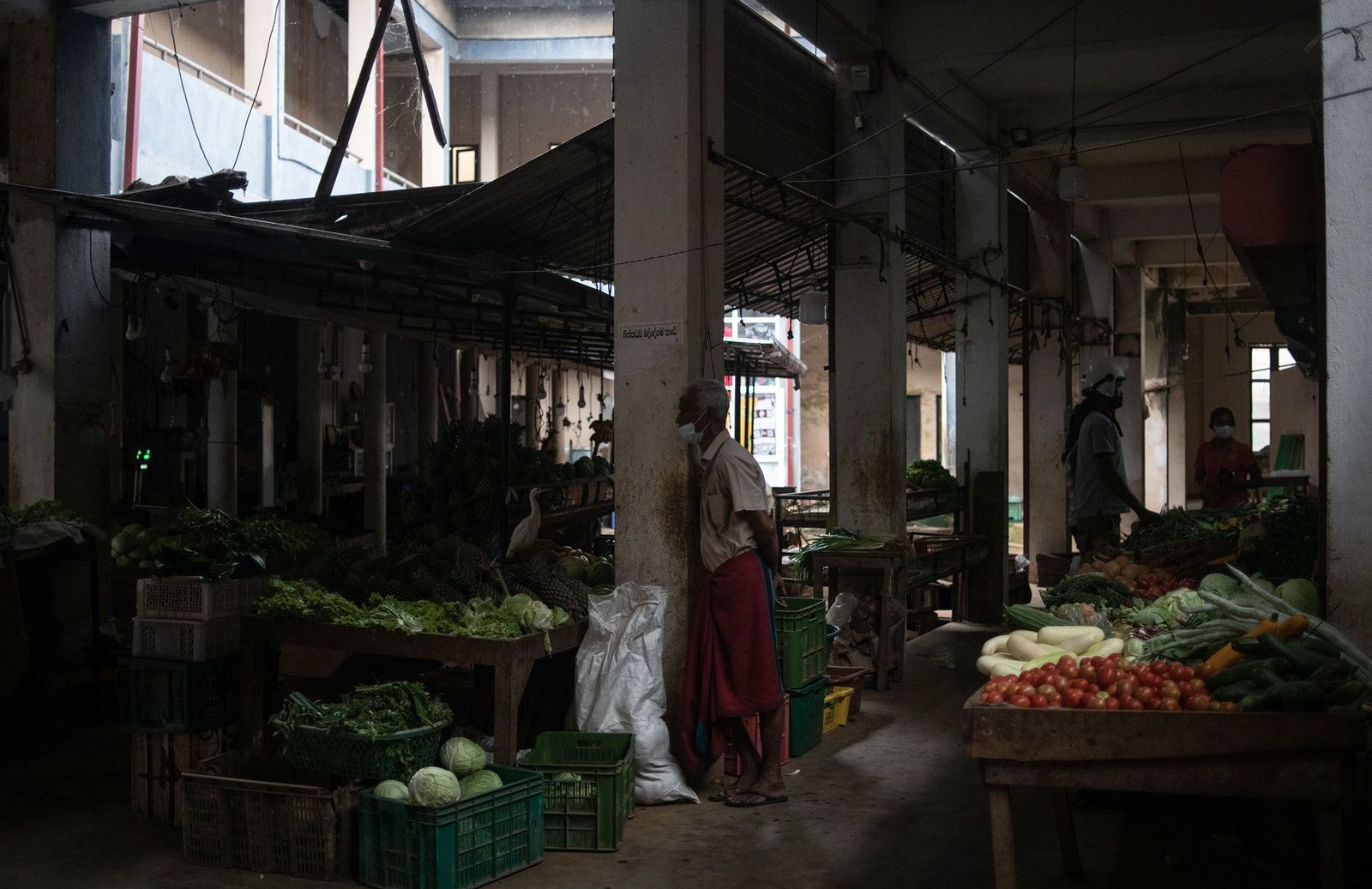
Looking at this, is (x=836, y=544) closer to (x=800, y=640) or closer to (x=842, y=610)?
(x=842, y=610)

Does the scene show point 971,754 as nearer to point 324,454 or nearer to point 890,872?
point 890,872

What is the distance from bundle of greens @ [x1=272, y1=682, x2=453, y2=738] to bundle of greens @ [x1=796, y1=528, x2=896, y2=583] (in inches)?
173

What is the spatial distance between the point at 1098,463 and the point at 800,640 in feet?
13.9

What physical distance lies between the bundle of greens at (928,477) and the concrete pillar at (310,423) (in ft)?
27.0

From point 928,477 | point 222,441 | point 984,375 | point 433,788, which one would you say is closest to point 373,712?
point 433,788

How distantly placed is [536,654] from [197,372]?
244 inches

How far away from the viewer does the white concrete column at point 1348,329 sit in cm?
451

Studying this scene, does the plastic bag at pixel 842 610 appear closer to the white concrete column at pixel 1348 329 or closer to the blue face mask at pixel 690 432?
the blue face mask at pixel 690 432

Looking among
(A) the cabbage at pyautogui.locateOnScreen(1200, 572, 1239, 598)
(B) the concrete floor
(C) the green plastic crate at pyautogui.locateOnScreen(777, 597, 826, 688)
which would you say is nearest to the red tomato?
(B) the concrete floor

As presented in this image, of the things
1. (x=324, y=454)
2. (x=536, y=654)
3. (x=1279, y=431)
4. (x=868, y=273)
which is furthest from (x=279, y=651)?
(x=1279, y=431)

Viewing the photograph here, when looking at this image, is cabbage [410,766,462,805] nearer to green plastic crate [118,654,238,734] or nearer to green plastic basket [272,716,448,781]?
green plastic basket [272,716,448,781]

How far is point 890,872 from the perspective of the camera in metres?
5.33

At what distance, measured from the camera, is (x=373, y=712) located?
5434 mm

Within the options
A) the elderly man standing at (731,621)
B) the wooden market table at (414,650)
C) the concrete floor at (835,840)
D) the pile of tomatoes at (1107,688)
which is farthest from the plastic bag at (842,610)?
the pile of tomatoes at (1107,688)
